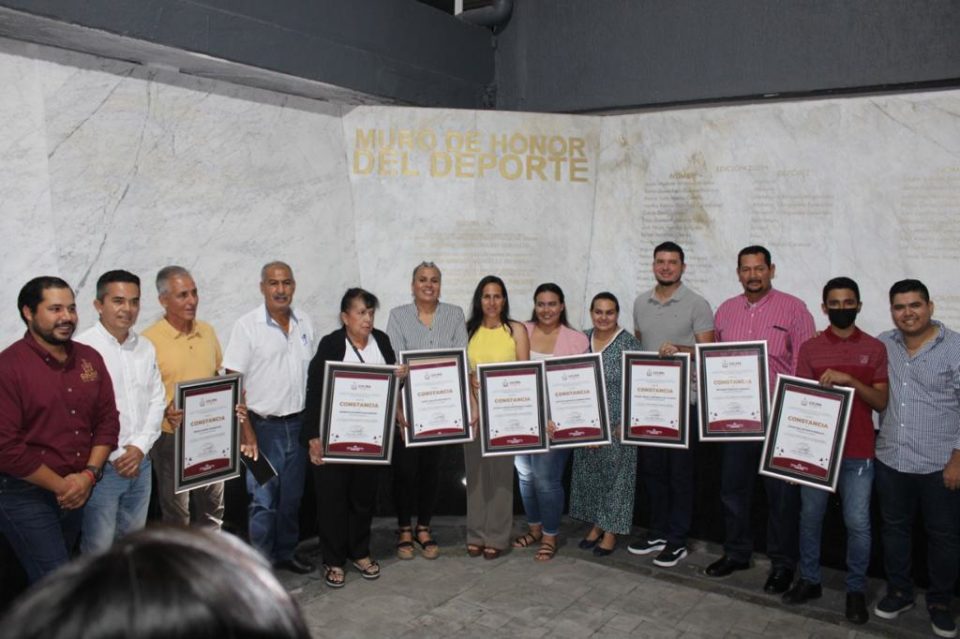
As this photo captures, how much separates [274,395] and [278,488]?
0.62 m

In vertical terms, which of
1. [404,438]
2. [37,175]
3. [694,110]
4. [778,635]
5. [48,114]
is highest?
[694,110]

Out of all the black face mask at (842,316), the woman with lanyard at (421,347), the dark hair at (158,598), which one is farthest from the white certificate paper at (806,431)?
the dark hair at (158,598)

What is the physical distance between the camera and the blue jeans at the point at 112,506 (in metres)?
3.43

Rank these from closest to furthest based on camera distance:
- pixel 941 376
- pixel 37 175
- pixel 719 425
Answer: pixel 941 376 → pixel 37 175 → pixel 719 425

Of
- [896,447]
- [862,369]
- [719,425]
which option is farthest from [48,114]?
[896,447]

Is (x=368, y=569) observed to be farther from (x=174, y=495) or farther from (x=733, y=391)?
(x=733, y=391)

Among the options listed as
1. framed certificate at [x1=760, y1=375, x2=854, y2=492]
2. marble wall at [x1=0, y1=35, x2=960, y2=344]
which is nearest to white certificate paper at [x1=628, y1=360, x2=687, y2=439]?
framed certificate at [x1=760, y1=375, x2=854, y2=492]

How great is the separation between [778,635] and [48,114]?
4724mm

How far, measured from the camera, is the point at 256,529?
4.42 meters

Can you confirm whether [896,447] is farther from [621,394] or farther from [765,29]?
[765,29]

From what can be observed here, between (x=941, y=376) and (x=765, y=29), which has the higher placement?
(x=765, y=29)

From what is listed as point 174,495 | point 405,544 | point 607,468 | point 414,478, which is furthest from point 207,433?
point 607,468

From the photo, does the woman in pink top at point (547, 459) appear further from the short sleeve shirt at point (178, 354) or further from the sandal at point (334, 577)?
the short sleeve shirt at point (178, 354)

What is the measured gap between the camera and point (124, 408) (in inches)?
139
